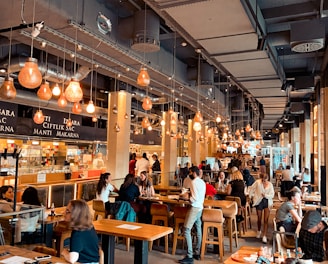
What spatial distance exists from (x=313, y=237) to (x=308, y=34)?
3391 mm

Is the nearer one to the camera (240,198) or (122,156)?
(240,198)

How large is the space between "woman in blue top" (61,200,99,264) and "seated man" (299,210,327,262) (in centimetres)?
248

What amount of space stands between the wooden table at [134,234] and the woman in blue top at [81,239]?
793 millimetres

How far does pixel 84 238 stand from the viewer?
328cm

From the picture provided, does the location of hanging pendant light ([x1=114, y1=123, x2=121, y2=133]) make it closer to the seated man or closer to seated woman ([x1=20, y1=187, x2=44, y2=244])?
seated woman ([x1=20, y1=187, x2=44, y2=244])

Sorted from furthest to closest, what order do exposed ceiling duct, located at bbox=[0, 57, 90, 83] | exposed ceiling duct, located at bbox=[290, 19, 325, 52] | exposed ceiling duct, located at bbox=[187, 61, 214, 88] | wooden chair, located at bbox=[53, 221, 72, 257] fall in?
exposed ceiling duct, located at bbox=[187, 61, 214, 88] < exposed ceiling duct, located at bbox=[0, 57, 90, 83] < exposed ceiling duct, located at bbox=[290, 19, 325, 52] < wooden chair, located at bbox=[53, 221, 72, 257]

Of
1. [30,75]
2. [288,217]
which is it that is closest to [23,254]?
[30,75]

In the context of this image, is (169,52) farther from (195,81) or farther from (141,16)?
(141,16)

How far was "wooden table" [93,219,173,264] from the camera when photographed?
13.5ft

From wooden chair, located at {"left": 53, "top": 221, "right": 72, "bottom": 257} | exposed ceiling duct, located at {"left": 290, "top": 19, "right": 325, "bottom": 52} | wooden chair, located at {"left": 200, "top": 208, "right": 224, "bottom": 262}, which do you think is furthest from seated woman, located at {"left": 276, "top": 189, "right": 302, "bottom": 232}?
wooden chair, located at {"left": 53, "top": 221, "right": 72, "bottom": 257}

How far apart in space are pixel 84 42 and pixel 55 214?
3036mm

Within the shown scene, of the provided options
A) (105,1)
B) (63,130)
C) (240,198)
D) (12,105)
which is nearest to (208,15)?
(105,1)

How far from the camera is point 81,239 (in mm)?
3258

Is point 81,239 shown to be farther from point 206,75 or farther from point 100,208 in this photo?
point 206,75
